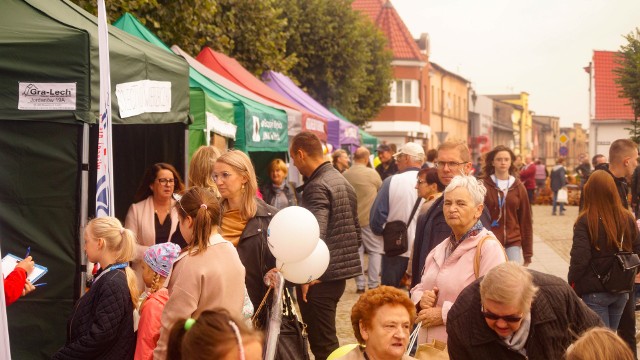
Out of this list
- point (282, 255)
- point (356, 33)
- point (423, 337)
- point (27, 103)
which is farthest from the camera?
point (356, 33)

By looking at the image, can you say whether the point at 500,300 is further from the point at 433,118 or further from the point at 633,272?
the point at 433,118

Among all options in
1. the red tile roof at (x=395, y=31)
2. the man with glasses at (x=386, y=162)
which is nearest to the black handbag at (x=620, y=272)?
the man with glasses at (x=386, y=162)

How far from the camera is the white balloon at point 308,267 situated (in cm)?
620

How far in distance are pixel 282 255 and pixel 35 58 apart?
2.04m

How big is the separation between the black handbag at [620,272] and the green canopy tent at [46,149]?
373 centimetres

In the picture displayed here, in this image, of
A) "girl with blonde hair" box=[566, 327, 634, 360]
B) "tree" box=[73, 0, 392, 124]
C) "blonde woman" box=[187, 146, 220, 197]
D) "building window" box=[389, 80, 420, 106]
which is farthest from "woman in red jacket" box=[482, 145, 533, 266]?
"building window" box=[389, 80, 420, 106]

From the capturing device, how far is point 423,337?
555 centimetres

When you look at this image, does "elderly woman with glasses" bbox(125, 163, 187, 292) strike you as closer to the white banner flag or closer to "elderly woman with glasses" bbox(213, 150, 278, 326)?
the white banner flag

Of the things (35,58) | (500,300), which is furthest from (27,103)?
(500,300)

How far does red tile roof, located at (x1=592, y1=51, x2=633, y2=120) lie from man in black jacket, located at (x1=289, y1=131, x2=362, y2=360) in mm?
46252

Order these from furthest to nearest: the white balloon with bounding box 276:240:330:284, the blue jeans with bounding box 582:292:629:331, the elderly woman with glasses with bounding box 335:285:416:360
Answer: the blue jeans with bounding box 582:292:629:331
the white balloon with bounding box 276:240:330:284
the elderly woman with glasses with bounding box 335:285:416:360

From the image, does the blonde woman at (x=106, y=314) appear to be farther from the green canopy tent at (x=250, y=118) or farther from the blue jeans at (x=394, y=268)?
the blue jeans at (x=394, y=268)

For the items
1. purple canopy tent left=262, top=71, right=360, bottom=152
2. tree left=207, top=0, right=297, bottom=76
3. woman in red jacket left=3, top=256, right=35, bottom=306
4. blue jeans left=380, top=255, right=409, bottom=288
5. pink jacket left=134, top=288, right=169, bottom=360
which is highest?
tree left=207, top=0, right=297, bottom=76

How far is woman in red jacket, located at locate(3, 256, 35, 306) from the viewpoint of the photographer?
566cm
